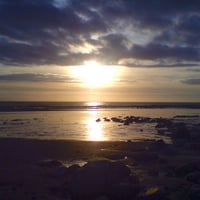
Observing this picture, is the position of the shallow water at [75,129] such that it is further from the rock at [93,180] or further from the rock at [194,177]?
the rock at [93,180]

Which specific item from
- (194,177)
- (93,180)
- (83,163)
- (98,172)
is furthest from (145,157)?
(93,180)

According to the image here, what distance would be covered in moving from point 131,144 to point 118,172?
14.7 m

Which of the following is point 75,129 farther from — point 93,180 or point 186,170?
point 93,180

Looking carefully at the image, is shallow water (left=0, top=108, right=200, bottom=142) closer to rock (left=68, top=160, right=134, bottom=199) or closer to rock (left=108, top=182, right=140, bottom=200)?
rock (left=68, top=160, right=134, bottom=199)

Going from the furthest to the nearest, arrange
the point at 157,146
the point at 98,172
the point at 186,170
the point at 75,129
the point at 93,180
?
1. the point at 75,129
2. the point at 157,146
3. the point at 186,170
4. the point at 98,172
5. the point at 93,180

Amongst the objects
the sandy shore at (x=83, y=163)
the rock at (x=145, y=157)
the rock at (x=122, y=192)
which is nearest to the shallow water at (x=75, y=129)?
the sandy shore at (x=83, y=163)

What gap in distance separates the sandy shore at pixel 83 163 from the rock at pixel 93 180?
61 cm

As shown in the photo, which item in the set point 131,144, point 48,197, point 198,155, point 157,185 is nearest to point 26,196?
point 48,197

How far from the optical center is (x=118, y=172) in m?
16.8

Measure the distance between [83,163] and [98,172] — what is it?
7.37 m

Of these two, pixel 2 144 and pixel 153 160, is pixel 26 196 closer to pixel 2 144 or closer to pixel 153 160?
pixel 153 160

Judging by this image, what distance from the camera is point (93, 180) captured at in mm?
15250

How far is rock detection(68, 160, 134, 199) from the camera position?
1505cm

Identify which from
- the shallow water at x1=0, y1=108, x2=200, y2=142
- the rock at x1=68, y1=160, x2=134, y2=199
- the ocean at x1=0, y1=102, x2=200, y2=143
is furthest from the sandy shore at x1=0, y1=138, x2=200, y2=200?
the ocean at x1=0, y1=102, x2=200, y2=143
